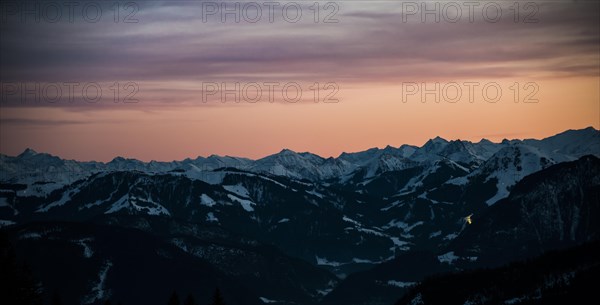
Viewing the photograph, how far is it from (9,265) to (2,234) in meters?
5.12

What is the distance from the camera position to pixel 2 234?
196375 millimetres

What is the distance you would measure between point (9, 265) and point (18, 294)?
5.07 meters

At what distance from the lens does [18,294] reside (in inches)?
7781

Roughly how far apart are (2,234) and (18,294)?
10.1 meters

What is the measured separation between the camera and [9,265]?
196 m
